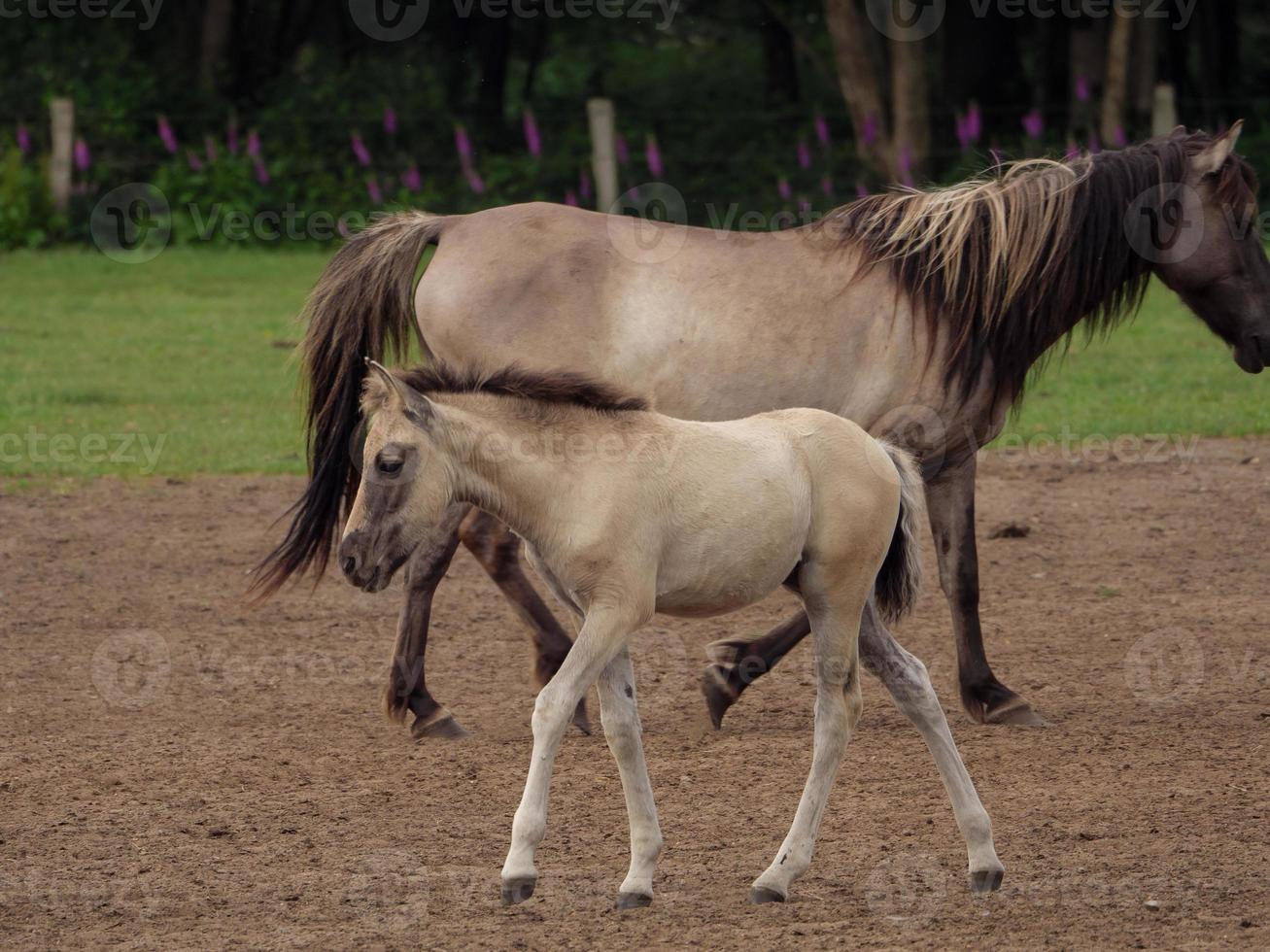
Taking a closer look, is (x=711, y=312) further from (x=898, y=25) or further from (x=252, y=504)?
(x=898, y=25)

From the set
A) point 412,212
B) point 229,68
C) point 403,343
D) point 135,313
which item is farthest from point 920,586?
point 229,68

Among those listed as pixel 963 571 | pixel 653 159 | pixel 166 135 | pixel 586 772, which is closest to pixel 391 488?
pixel 586 772

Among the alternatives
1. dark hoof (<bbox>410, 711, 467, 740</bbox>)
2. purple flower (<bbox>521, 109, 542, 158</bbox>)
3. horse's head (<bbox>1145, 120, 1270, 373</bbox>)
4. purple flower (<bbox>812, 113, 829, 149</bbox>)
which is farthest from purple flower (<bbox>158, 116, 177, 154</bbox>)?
horse's head (<bbox>1145, 120, 1270, 373</bbox>)

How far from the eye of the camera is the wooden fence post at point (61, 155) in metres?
18.3

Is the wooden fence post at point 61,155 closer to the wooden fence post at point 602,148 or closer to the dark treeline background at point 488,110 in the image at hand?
the dark treeline background at point 488,110

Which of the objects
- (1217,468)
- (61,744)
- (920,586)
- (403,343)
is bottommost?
(1217,468)

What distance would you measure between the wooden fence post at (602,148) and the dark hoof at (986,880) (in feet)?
48.5

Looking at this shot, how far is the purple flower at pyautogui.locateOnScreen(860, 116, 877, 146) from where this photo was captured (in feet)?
59.6

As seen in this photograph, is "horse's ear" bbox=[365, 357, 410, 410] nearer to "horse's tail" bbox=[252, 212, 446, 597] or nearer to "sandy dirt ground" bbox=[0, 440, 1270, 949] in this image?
"sandy dirt ground" bbox=[0, 440, 1270, 949]

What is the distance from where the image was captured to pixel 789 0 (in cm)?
2408

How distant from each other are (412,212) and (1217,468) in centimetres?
551

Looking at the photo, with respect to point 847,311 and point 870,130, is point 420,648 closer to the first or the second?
point 847,311

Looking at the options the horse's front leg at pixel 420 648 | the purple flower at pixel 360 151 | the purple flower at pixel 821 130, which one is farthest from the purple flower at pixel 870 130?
the horse's front leg at pixel 420 648

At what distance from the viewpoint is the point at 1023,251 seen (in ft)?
19.1
